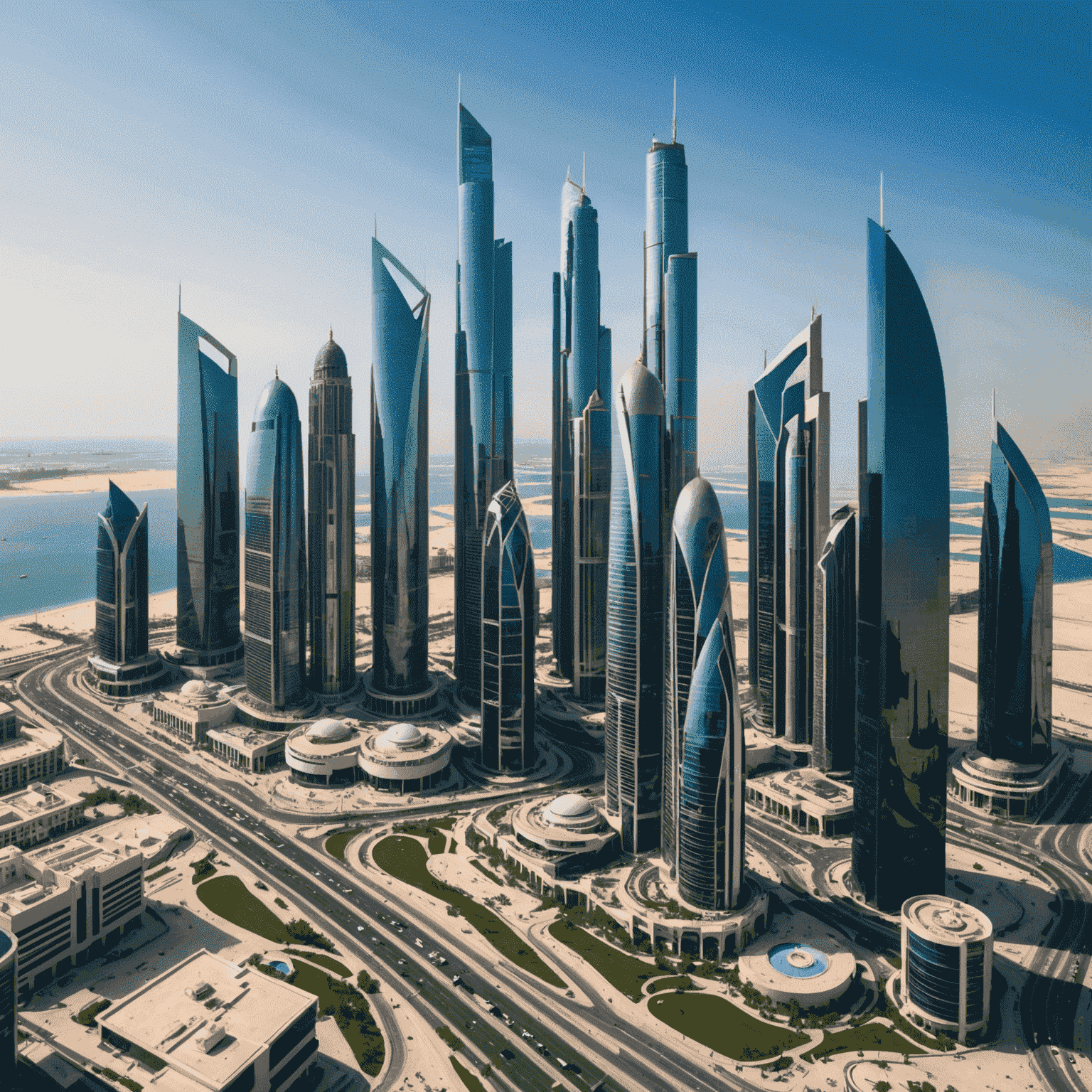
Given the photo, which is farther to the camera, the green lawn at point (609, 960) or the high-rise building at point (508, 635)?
the high-rise building at point (508, 635)

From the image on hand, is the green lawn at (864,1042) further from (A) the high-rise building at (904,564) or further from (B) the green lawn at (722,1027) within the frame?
(A) the high-rise building at (904,564)

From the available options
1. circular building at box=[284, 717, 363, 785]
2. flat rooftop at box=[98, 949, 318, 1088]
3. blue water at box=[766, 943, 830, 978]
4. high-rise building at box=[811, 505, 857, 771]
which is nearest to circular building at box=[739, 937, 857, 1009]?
blue water at box=[766, 943, 830, 978]

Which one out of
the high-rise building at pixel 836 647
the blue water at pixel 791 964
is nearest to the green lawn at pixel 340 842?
the blue water at pixel 791 964

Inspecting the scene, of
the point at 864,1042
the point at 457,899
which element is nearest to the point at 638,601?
the point at 457,899

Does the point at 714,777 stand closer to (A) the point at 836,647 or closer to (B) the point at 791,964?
(B) the point at 791,964

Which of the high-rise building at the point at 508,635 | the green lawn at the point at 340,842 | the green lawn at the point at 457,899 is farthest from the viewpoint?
the high-rise building at the point at 508,635

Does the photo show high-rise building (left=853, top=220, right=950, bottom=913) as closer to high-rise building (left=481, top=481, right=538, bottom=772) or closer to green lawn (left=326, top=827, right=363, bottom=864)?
high-rise building (left=481, top=481, right=538, bottom=772)

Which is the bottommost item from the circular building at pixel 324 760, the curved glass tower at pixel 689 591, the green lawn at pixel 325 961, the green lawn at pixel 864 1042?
the green lawn at pixel 864 1042
